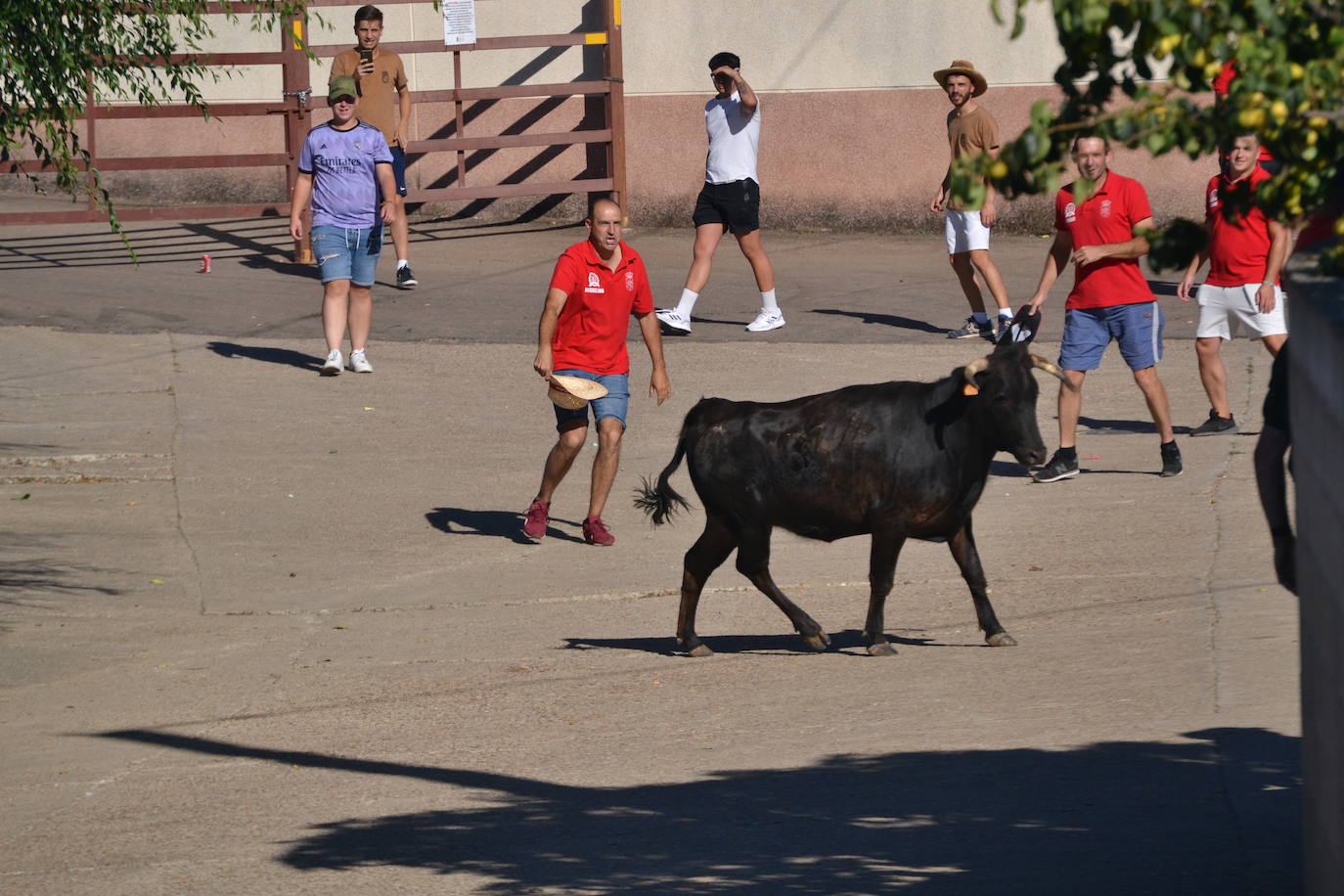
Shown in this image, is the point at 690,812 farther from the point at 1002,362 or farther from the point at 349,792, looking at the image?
the point at 1002,362

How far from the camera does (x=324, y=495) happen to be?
452 inches

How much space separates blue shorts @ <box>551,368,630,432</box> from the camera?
10.4 meters

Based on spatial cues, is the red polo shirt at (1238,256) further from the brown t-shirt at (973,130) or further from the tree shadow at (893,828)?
the tree shadow at (893,828)

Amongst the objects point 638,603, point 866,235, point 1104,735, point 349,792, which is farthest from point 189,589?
point 866,235

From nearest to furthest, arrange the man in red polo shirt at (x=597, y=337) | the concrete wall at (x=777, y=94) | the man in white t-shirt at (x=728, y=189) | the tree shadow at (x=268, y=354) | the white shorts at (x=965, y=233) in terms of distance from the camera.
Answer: the man in red polo shirt at (x=597, y=337), the white shorts at (x=965, y=233), the tree shadow at (x=268, y=354), the man in white t-shirt at (x=728, y=189), the concrete wall at (x=777, y=94)

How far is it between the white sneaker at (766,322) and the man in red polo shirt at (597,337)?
173 inches

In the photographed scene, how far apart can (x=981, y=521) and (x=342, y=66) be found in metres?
7.71

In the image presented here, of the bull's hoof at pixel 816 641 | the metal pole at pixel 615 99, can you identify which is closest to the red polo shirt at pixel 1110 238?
the bull's hoof at pixel 816 641

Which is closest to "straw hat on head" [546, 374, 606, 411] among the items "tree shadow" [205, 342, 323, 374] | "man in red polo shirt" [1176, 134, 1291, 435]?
"man in red polo shirt" [1176, 134, 1291, 435]

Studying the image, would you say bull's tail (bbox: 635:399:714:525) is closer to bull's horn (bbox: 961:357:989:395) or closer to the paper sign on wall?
bull's horn (bbox: 961:357:989:395)

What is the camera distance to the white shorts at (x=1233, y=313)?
11.2 meters

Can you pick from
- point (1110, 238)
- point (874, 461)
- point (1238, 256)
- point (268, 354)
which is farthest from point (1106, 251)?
point (268, 354)

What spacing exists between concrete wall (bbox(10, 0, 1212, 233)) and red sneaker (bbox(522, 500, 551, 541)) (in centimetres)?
932

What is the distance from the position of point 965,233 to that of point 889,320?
1.47 meters
